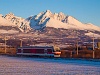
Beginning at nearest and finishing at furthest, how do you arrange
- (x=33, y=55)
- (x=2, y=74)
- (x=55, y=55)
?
(x=2, y=74) → (x=55, y=55) → (x=33, y=55)

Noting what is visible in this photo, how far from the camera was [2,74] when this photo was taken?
3844cm

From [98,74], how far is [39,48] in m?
61.6

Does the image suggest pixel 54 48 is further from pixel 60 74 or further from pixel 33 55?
pixel 60 74

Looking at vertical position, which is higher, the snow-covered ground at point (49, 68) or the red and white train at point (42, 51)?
the red and white train at point (42, 51)

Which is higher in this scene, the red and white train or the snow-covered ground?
the red and white train

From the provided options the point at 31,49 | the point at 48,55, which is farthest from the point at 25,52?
the point at 48,55

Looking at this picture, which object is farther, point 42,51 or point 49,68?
point 42,51

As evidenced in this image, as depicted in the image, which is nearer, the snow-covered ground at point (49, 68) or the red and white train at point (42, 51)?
the snow-covered ground at point (49, 68)

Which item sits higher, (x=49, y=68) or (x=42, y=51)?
(x=42, y=51)

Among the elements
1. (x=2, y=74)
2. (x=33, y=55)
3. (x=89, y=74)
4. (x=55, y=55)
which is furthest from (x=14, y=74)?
(x=33, y=55)

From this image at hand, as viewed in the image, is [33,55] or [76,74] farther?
[33,55]

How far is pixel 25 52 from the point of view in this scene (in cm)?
10700

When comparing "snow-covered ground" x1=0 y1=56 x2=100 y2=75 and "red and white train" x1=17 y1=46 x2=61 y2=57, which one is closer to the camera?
"snow-covered ground" x1=0 y1=56 x2=100 y2=75

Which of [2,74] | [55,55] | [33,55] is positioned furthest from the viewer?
[33,55]
